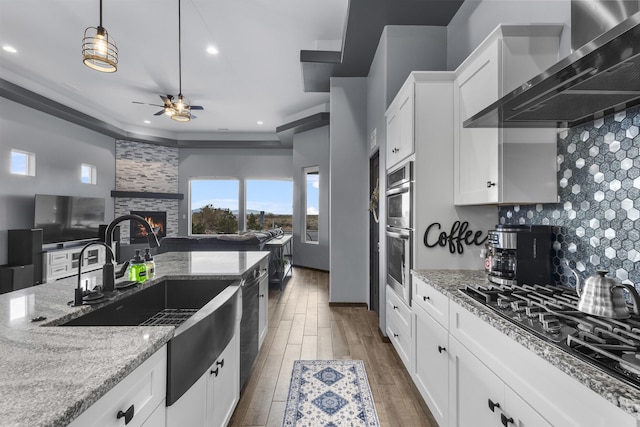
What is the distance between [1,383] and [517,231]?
197 centimetres

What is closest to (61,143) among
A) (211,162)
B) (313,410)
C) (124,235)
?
(124,235)

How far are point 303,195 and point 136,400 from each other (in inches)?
257

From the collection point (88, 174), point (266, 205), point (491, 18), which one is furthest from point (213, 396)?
point (266, 205)

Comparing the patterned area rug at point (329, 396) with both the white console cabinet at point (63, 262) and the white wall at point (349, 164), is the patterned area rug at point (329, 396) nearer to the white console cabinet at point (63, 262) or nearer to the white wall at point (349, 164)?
the white wall at point (349, 164)

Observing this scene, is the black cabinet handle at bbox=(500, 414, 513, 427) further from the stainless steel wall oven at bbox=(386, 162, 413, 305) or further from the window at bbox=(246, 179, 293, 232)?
the window at bbox=(246, 179, 293, 232)

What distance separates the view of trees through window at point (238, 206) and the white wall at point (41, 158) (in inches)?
89.1

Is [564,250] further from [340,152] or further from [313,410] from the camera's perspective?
[340,152]

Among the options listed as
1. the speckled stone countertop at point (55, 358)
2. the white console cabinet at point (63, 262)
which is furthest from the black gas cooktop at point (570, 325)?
the white console cabinet at point (63, 262)

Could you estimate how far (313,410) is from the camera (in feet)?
6.32

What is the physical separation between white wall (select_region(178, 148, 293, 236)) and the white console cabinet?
2558 millimetres

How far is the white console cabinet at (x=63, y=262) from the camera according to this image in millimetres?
5078

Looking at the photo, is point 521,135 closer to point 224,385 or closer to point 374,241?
point 224,385

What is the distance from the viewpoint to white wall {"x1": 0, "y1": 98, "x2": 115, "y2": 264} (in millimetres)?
4816

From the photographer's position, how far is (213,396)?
4.70 ft
